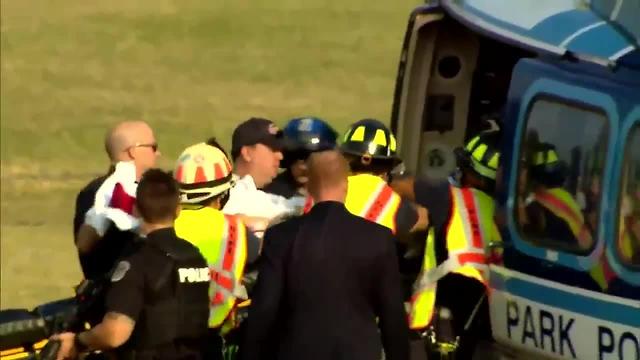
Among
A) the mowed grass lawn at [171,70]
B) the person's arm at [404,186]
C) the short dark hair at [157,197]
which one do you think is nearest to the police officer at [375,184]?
the person's arm at [404,186]

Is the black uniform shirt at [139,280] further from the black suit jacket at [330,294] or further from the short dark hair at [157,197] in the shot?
the black suit jacket at [330,294]

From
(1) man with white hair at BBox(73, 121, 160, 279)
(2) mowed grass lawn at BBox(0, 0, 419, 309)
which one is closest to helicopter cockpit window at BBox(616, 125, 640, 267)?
(1) man with white hair at BBox(73, 121, 160, 279)

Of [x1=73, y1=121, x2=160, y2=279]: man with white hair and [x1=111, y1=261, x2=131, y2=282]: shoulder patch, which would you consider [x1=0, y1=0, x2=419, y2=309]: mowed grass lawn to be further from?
[x1=111, y1=261, x2=131, y2=282]: shoulder patch

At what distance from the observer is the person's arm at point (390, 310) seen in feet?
23.2

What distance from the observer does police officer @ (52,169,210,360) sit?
7527mm

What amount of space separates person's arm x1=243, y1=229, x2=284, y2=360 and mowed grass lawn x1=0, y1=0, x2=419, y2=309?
15353 mm

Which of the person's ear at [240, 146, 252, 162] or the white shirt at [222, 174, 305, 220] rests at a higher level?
the person's ear at [240, 146, 252, 162]

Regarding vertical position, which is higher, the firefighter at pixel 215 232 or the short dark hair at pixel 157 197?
the short dark hair at pixel 157 197

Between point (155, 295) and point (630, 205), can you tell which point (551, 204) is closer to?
point (630, 205)

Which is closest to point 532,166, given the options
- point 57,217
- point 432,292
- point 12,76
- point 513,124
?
point 513,124

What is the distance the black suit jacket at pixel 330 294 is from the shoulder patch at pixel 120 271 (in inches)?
26.0

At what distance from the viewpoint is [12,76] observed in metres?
31.1

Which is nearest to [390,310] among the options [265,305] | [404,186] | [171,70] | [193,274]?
[265,305]

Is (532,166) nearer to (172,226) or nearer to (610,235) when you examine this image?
(610,235)
